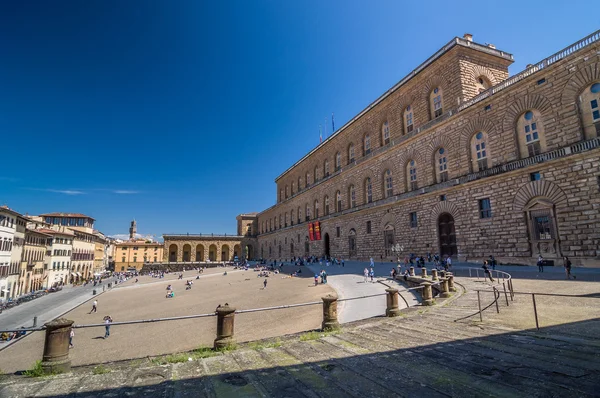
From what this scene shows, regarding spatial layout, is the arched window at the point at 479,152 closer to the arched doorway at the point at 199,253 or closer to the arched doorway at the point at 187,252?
the arched doorway at the point at 187,252

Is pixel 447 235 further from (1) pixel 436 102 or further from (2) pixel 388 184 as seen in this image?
(1) pixel 436 102

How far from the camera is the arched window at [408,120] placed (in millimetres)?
28733

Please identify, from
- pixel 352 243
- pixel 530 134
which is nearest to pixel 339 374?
pixel 530 134

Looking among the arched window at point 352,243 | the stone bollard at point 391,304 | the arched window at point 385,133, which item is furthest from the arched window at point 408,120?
the stone bollard at point 391,304

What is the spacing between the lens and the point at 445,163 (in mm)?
24422

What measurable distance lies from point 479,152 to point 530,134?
3.34 metres

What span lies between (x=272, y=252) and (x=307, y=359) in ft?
201

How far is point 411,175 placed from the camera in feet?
91.9

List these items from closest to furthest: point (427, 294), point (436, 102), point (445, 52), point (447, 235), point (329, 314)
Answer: point (329, 314), point (427, 294), point (447, 235), point (445, 52), point (436, 102)

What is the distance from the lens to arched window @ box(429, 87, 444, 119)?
Answer: 83.9 feet

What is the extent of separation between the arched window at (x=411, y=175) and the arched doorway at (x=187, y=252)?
64340 millimetres

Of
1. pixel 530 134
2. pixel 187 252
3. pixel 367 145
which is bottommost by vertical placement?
pixel 187 252

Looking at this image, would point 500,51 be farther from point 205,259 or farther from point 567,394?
point 205,259

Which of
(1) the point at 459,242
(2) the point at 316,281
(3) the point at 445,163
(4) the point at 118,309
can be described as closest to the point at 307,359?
(2) the point at 316,281
